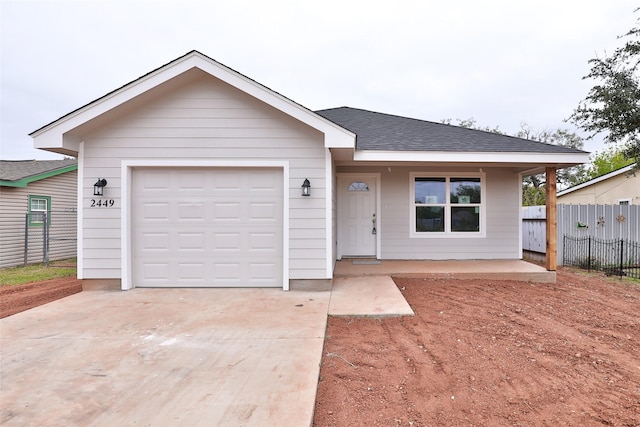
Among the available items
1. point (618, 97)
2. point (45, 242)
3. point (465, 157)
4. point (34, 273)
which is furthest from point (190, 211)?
point (618, 97)

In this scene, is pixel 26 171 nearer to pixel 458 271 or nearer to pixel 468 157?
pixel 468 157

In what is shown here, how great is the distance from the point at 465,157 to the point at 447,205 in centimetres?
212

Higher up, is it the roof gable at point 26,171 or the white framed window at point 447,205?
the roof gable at point 26,171

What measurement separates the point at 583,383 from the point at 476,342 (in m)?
0.97

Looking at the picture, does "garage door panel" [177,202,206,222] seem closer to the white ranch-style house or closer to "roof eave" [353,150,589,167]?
the white ranch-style house

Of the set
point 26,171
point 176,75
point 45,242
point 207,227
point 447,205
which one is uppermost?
point 176,75

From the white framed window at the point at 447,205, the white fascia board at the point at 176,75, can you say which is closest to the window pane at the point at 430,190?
the white framed window at the point at 447,205

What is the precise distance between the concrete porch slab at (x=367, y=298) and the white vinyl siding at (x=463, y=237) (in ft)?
6.55

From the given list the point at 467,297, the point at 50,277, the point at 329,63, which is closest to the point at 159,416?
the point at 467,297

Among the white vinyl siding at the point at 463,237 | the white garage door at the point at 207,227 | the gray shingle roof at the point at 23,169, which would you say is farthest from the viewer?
the gray shingle roof at the point at 23,169

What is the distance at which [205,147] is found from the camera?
18.1 feet

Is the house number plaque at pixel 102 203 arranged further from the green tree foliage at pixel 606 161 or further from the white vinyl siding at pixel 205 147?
the green tree foliage at pixel 606 161

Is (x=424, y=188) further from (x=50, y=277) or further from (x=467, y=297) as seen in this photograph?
(x=50, y=277)

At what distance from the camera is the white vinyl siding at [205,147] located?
5.48 metres
